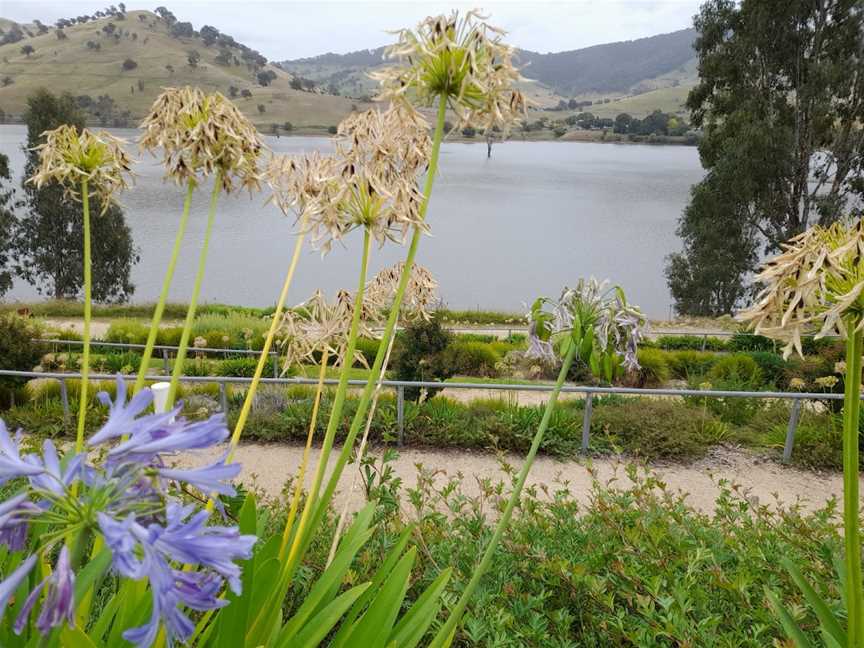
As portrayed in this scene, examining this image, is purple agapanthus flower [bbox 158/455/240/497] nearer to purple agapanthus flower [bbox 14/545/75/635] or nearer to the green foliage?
purple agapanthus flower [bbox 14/545/75/635]

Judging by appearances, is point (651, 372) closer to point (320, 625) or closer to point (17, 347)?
point (17, 347)

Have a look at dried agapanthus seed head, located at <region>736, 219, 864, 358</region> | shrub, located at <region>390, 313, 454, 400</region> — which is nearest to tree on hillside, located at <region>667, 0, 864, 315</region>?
shrub, located at <region>390, 313, 454, 400</region>

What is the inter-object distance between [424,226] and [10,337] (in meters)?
10.7

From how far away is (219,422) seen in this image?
68cm

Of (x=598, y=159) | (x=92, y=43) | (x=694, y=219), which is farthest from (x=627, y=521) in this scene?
(x=92, y=43)

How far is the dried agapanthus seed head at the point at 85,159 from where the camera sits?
159 cm

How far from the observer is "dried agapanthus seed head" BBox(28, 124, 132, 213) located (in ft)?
5.22

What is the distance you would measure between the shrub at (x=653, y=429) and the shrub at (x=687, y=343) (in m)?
8.81

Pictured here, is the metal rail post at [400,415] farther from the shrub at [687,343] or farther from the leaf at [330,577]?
the shrub at [687,343]

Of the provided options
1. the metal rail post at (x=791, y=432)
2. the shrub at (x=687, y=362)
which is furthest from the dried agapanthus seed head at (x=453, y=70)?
the shrub at (x=687, y=362)

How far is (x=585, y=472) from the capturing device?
6902 millimetres

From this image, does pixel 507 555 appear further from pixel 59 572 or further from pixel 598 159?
pixel 598 159

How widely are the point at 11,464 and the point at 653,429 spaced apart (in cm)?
785

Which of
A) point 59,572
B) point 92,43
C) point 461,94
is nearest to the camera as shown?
point 59,572
